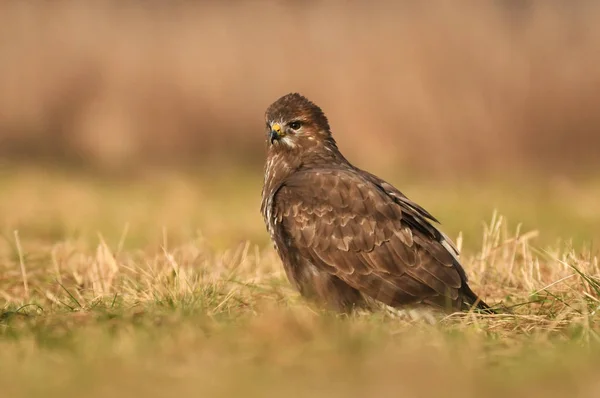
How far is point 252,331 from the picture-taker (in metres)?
4.72

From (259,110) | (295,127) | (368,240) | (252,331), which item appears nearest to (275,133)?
(295,127)

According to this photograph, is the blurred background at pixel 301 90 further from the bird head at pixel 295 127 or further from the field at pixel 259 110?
the bird head at pixel 295 127

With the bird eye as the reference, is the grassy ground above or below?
below

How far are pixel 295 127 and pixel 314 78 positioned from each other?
20.1 ft

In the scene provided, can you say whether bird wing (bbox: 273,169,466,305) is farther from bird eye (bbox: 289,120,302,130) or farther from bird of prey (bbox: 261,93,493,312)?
bird eye (bbox: 289,120,302,130)

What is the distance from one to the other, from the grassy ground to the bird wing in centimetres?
23

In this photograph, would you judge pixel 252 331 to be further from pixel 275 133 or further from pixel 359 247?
pixel 275 133

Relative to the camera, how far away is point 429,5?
1332 centimetres

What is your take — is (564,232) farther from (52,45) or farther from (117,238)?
(52,45)

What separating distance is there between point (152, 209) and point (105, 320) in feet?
19.9

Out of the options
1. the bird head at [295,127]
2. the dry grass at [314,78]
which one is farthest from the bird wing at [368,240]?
the dry grass at [314,78]

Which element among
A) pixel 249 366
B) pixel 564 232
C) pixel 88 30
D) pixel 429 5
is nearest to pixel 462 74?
pixel 429 5

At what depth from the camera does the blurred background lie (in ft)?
42.8

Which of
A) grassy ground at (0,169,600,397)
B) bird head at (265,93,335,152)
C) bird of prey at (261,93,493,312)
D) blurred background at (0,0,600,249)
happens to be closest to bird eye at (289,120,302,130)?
bird head at (265,93,335,152)
